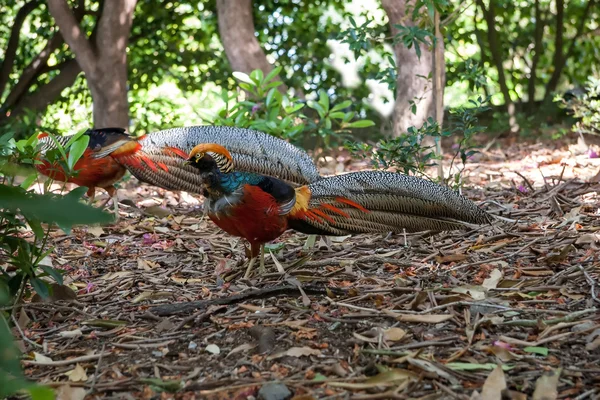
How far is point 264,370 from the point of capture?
7.61 feet

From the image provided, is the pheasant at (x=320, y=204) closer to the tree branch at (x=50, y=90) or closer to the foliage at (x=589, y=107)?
the foliage at (x=589, y=107)

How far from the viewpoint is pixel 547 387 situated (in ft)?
6.89

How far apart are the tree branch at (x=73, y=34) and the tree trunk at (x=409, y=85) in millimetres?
2934

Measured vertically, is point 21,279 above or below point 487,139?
below

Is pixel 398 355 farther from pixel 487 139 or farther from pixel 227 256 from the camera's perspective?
pixel 487 139

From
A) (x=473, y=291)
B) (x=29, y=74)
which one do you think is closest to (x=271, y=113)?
(x=473, y=291)

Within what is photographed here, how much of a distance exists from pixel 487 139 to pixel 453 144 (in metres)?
0.42

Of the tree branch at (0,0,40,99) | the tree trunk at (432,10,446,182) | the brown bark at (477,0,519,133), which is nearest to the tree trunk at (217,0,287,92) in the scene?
the tree trunk at (432,10,446,182)

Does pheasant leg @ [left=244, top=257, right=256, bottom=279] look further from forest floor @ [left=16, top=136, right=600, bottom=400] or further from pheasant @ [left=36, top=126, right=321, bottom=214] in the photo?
pheasant @ [left=36, top=126, right=321, bottom=214]

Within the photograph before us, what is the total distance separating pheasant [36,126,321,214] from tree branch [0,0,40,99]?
4311 mm

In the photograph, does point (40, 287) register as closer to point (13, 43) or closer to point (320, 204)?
point (320, 204)

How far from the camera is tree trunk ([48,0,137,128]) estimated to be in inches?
272

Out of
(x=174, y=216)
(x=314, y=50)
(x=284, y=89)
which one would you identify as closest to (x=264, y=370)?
(x=174, y=216)

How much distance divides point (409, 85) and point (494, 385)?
4319 millimetres
